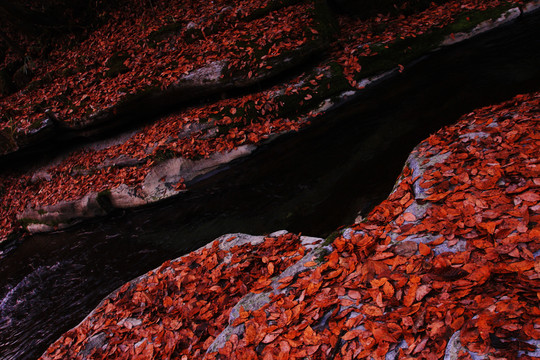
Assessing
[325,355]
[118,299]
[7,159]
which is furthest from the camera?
[7,159]

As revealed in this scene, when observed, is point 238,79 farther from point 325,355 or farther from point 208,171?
point 325,355

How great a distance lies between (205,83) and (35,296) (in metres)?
6.18

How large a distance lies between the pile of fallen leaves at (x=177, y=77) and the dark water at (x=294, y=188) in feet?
2.80

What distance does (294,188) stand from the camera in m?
5.85

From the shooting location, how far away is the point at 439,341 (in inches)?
68.2

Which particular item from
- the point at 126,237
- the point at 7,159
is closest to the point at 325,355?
the point at 126,237

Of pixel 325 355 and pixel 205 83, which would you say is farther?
pixel 205 83

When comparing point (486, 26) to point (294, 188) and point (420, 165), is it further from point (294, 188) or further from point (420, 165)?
point (294, 188)

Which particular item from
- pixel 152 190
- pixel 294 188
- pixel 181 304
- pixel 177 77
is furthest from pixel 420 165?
pixel 177 77

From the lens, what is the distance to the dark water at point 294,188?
17.3ft

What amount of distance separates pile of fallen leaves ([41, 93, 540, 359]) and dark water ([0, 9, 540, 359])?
60.1 inches

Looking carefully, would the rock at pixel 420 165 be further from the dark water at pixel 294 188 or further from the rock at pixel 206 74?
the rock at pixel 206 74

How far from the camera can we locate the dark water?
17.3 ft

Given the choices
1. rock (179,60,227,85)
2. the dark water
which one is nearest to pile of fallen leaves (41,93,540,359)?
the dark water
